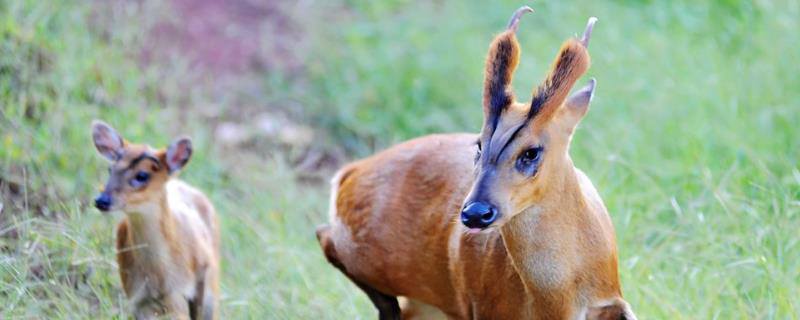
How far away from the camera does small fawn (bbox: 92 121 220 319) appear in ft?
22.4

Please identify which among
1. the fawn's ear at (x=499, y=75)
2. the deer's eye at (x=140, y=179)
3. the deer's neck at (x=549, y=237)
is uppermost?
the fawn's ear at (x=499, y=75)

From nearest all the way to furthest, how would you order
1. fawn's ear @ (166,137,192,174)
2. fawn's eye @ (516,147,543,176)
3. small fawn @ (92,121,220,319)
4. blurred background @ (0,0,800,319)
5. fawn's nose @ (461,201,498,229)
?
fawn's nose @ (461,201,498,229)
fawn's eye @ (516,147,543,176)
blurred background @ (0,0,800,319)
small fawn @ (92,121,220,319)
fawn's ear @ (166,137,192,174)

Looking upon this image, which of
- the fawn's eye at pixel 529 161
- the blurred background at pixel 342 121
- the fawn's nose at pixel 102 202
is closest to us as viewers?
the fawn's eye at pixel 529 161

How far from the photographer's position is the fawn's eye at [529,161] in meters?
4.80

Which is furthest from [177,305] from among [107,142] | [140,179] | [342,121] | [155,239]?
[342,121]

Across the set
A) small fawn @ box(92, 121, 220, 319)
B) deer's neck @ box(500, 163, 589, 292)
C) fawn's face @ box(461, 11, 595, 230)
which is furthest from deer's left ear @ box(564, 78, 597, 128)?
small fawn @ box(92, 121, 220, 319)

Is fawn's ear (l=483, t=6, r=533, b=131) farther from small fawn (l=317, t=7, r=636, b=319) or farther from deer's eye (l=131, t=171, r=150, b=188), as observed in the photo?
deer's eye (l=131, t=171, r=150, b=188)

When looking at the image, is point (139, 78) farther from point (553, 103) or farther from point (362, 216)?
point (553, 103)

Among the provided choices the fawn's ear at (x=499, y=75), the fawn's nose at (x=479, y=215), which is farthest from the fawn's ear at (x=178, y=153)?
the fawn's nose at (x=479, y=215)

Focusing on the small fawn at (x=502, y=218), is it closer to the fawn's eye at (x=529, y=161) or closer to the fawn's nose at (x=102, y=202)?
the fawn's eye at (x=529, y=161)

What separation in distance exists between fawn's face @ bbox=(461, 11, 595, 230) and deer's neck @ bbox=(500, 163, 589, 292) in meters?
0.05

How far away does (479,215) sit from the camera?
15.3 ft

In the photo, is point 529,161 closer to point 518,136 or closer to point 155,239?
point 518,136

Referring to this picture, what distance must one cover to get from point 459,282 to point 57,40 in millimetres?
4028
